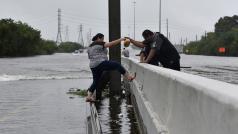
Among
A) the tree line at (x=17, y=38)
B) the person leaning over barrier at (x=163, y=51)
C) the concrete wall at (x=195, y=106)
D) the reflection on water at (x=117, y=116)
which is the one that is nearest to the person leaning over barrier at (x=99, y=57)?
the reflection on water at (x=117, y=116)

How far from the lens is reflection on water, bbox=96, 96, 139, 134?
10.7 m

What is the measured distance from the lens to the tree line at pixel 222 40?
14650cm

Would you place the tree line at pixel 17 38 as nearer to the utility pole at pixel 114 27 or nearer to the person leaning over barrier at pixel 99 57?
the utility pole at pixel 114 27

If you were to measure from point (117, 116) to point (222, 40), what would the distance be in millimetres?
142363

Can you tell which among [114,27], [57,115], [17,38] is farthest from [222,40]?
[57,115]

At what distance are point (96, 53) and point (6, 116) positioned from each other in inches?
135

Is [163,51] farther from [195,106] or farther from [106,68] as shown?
[195,106]

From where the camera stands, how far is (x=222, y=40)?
152 metres

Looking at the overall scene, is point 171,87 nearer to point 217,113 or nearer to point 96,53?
point 217,113

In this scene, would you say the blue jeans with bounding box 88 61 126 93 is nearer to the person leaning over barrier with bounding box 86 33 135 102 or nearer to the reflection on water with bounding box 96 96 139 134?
the person leaning over barrier with bounding box 86 33 135 102

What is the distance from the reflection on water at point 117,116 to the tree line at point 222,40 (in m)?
126

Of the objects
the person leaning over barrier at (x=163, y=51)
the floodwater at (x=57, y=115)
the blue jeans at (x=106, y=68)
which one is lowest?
the floodwater at (x=57, y=115)

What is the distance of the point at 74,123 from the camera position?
13.0 meters

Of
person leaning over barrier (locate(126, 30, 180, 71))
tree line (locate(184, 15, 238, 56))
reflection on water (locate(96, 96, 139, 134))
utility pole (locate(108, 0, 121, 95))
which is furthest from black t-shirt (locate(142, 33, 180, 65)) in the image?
tree line (locate(184, 15, 238, 56))
